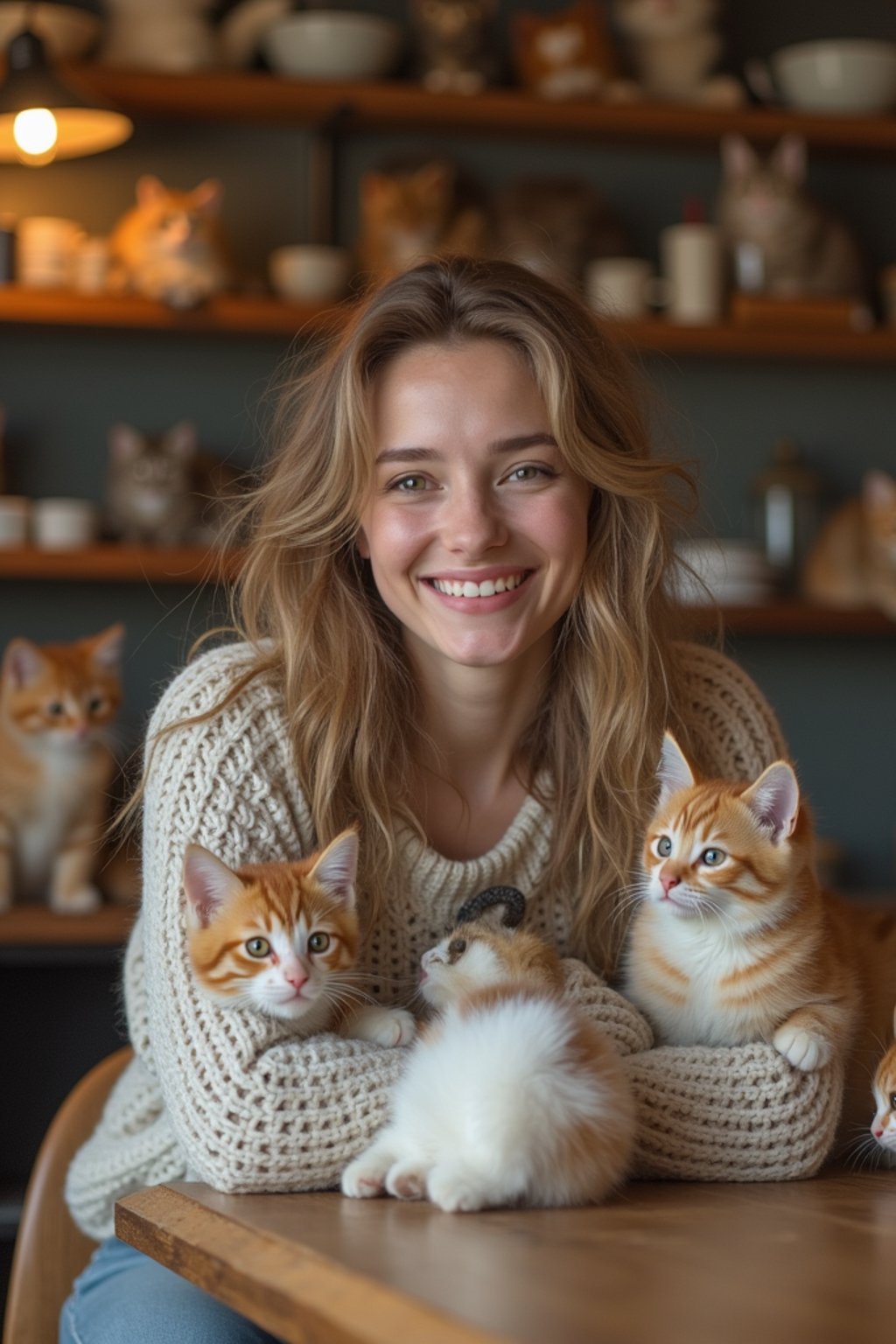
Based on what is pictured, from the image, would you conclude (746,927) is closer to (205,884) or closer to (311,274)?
(205,884)

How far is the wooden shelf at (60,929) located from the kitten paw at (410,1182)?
5.78 feet

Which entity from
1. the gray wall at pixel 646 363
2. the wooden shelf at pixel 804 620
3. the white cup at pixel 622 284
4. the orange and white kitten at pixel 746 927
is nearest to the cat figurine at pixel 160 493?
the gray wall at pixel 646 363

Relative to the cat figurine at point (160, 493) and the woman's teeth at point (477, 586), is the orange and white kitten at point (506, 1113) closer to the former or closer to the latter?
the woman's teeth at point (477, 586)

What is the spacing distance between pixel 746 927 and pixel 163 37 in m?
2.49

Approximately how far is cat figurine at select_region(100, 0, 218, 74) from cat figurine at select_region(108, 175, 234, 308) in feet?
0.83

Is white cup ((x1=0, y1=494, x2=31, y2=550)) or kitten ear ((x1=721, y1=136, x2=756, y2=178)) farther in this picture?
kitten ear ((x1=721, y1=136, x2=756, y2=178))

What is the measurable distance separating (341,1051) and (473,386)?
27.0 inches

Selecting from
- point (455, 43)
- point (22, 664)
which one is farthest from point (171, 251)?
point (22, 664)

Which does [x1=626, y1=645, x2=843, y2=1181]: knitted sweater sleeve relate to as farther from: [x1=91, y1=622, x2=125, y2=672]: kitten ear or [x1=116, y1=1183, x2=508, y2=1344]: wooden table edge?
[x1=91, y1=622, x2=125, y2=672]: kitten ear

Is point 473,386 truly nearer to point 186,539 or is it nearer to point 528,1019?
point 528,1019

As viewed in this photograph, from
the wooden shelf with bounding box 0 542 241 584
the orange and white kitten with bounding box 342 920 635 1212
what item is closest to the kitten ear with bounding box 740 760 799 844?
the orange and white kitten with bounding box 342 920 635 1212

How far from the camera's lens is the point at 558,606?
A: 168cm

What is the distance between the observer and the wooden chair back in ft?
5.51

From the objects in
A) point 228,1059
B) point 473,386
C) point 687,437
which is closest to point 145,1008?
point 228,1059
